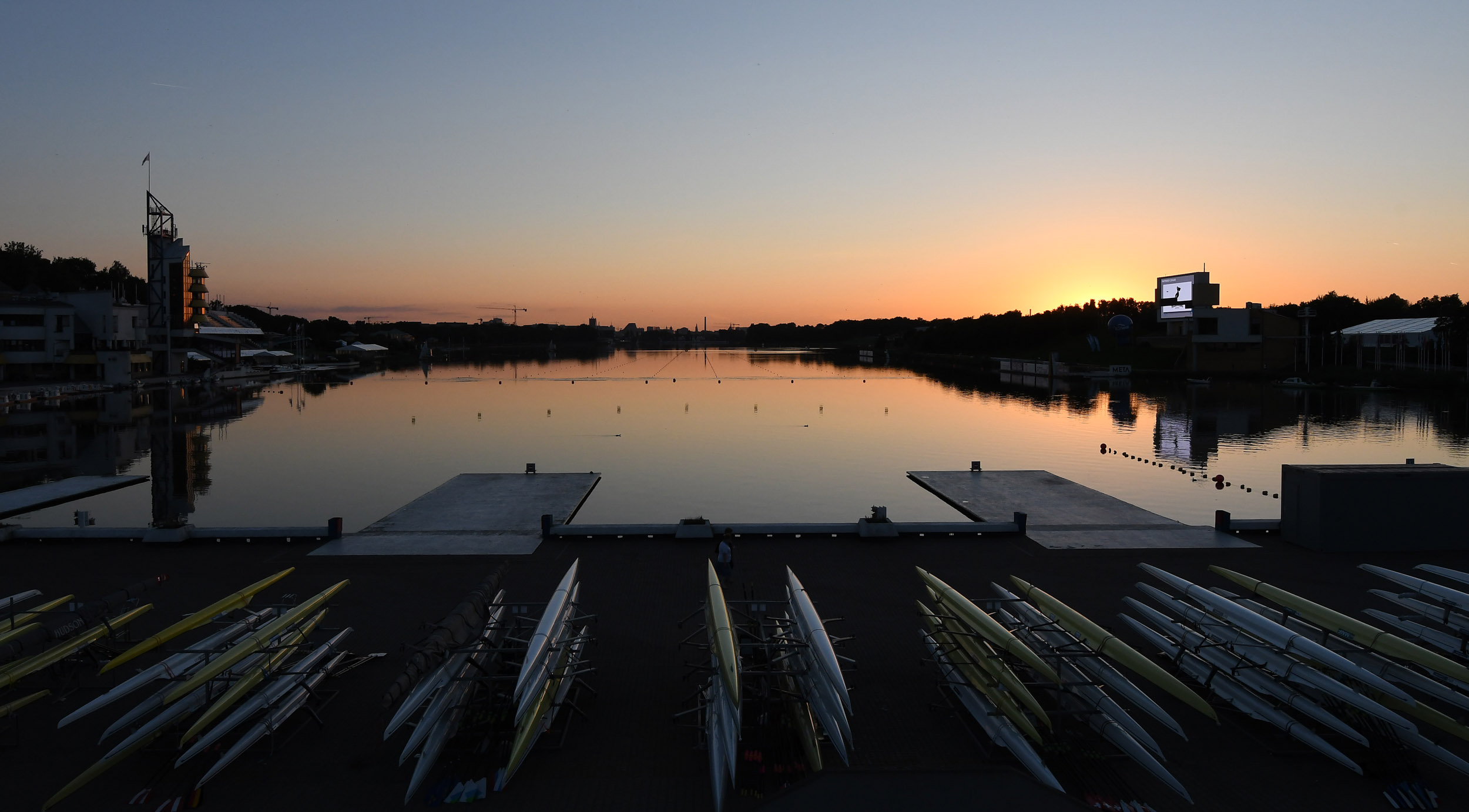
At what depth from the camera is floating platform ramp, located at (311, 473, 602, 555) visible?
1955 centimetres

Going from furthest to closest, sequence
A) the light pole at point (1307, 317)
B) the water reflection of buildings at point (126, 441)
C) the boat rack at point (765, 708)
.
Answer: the light pole at point (1307, 317)
the water reflection of buildings at point (126, 441)
the boat rack at point (765, 708)

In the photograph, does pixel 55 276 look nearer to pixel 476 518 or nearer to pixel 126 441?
pixel 126 441

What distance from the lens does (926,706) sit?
10953 mm

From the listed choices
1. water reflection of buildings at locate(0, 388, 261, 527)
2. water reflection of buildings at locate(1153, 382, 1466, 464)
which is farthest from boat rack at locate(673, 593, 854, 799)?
water reflection of buildings at locate(1153, 382, 1466, 464)

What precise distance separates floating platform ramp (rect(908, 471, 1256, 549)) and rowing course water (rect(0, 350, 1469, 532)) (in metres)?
1.57

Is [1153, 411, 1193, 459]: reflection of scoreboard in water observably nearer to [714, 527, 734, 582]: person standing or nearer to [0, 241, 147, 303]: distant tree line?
[714, 527, 734, 582]: person standing

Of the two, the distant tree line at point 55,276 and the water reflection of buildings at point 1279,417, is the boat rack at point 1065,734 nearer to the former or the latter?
the water reflection of buildings at point 1279,417

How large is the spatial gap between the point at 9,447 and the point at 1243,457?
204 feet

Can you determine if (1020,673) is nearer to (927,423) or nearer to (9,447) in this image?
(927,423)

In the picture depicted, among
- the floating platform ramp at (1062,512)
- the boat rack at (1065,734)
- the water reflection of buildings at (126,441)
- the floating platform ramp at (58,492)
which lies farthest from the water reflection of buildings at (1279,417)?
the floating platform ramp at (58,492)

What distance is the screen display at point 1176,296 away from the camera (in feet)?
334

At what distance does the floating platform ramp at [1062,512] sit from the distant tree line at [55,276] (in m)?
104

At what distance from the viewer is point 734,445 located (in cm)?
4591

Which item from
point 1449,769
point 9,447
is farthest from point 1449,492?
point 9,447
